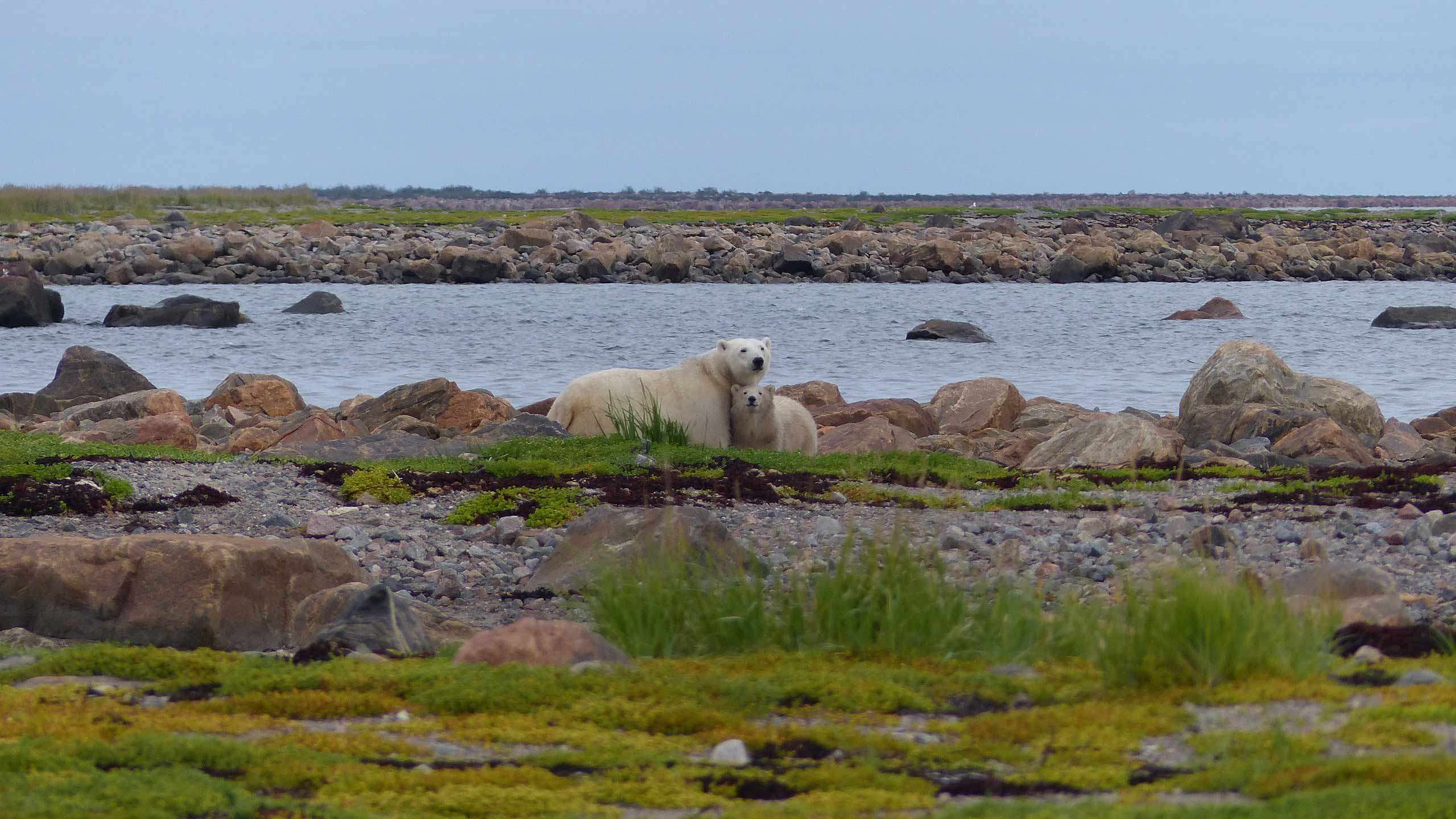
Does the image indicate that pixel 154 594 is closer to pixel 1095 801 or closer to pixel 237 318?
pixel 1095 801

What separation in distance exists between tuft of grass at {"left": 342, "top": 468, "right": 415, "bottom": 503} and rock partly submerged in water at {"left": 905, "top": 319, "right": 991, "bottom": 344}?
27489 mm

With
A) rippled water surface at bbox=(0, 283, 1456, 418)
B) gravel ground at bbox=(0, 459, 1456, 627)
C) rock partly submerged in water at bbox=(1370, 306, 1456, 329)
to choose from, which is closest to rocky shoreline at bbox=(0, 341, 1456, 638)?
gravel ground at bbox=(0, 459, 1456, 627)

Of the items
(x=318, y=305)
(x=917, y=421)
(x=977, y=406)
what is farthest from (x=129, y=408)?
(x=318, y=305)

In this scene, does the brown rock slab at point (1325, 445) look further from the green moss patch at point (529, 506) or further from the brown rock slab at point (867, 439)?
the green moss patch at point (529, 506)

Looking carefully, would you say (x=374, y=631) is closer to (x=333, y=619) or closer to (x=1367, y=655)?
(x=333, y=619)

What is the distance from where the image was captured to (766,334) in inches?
1700

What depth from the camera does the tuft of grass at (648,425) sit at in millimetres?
17078

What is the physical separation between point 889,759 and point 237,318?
41.5 meters

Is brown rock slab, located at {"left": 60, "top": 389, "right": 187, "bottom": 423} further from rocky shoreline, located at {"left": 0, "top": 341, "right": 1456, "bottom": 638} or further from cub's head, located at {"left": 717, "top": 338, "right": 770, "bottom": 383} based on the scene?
cub's head, located at {"left": 717, "top": 338, "right": 770, "bottom": 383}

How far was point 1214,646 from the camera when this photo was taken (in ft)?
22.4

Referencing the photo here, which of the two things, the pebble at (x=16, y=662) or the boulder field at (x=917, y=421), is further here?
the boulder field at (x=917, y=421)

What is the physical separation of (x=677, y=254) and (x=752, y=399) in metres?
44.6

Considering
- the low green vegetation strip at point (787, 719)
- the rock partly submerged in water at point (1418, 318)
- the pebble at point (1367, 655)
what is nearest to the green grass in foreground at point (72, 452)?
the low green vegetation strip at point (787, 719)

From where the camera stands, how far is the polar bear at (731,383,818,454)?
58.3 ft
